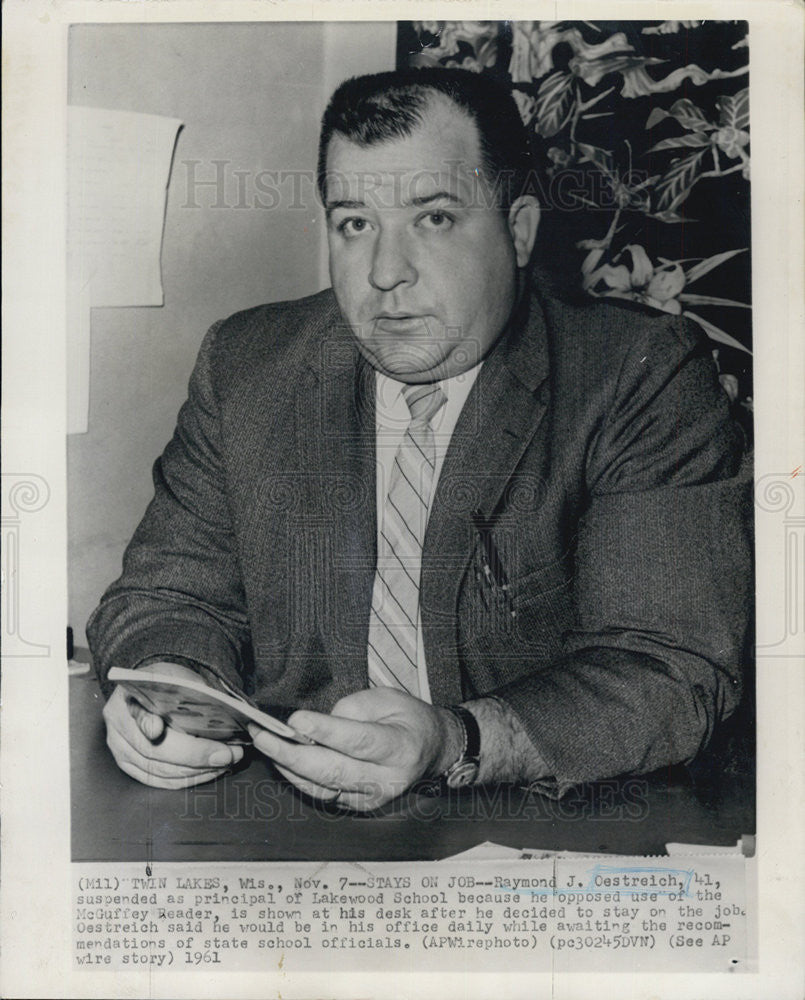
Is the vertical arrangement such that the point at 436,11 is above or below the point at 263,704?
above

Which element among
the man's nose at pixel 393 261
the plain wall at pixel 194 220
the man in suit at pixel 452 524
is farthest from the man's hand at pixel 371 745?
the man's nose at pixel 393 261

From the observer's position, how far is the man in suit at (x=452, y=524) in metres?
1.58

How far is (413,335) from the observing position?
162 centimetres

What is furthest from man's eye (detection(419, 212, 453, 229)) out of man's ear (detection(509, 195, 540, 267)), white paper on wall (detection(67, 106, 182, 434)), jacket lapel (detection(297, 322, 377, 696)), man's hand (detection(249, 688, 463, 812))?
man's hand (detection(249, 688, 463, 812))

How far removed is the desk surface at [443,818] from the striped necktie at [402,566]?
8.5 inches

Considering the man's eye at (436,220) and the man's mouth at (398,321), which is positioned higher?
the man's eye at (436,220)

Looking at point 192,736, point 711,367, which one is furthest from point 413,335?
point 192,736

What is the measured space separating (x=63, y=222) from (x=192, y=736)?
88cm

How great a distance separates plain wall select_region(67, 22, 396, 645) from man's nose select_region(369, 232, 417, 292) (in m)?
0.10

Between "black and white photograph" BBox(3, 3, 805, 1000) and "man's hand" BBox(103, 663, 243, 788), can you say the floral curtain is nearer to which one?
"black and white photograph" BBox(3, 3, 805, 1000)

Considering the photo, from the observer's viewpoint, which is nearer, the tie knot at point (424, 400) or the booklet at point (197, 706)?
the booklet at point (197, 706)

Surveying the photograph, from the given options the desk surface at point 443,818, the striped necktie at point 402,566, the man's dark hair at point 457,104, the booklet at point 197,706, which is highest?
the man's dark hair at point 457,104

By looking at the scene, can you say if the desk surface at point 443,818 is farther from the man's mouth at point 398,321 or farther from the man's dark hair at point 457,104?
the man's dark hair at point 457,104

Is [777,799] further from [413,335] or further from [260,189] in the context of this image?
[260,189]
